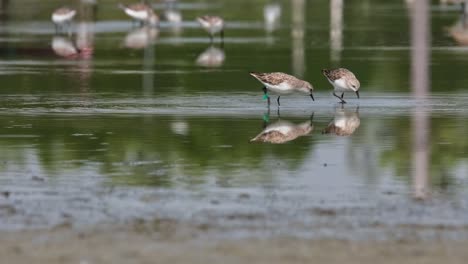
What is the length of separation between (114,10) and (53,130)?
5053cm

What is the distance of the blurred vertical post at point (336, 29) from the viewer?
3894cm

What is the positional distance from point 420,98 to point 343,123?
4.86 m

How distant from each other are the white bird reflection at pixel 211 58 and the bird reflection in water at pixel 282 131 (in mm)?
12966

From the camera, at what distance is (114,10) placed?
71188 millimetres

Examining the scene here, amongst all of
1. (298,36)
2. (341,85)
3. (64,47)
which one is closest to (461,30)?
(298,36)

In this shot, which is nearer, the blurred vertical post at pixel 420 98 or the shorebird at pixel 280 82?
the blurred vertical post at pixel 420 98

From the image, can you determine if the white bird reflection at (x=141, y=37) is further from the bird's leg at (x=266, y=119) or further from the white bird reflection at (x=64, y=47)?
the bird's leg at (x=266, y=119)

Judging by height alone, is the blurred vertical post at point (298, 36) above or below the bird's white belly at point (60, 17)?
below

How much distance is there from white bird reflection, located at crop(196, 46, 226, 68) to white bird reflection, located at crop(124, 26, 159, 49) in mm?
3195

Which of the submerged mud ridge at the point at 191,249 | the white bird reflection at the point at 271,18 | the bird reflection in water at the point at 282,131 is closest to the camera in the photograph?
the submerged mud ridge at the point at 191,249

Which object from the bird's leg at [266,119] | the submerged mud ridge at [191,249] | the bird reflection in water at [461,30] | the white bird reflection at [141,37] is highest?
the submerged mud ridge at [191,249]

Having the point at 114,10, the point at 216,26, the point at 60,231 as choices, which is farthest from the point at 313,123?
the point at 114,10

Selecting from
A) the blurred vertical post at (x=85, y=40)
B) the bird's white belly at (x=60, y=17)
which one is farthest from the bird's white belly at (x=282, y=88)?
the bird's white belly at (x=60, y=17)

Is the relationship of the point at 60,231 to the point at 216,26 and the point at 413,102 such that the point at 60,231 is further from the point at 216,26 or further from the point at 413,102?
the point at 216,26
